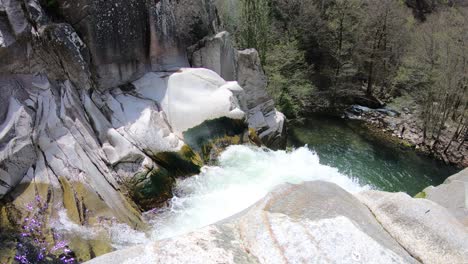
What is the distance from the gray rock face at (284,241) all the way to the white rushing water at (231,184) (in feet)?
15.8

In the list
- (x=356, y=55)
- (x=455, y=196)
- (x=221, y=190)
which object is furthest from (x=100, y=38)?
(x=356, y=55)

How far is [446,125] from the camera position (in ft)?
75.0

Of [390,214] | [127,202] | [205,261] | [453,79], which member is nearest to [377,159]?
[453,79]

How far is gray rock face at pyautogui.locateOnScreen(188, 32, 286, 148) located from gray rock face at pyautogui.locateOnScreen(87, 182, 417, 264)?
36.2 ft

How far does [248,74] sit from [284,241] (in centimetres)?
1364

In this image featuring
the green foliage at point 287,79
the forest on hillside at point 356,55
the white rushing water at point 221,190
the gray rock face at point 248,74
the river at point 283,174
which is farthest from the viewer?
the green foliage at point 287,79

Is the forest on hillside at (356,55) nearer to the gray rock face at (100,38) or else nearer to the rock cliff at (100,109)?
the gray rock face at (100,38)

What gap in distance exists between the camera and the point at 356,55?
90.8 ft

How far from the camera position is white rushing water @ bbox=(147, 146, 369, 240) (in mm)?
9211

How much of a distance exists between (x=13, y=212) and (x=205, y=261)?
5.90 m

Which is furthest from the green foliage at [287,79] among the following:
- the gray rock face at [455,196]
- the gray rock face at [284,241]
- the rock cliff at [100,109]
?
the gray rock face at [284,241]

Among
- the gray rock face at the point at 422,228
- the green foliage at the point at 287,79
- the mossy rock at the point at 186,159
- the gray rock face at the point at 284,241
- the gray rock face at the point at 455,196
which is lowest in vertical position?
the green foliage at the point at 287,79

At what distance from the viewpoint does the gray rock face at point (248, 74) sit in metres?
14.8

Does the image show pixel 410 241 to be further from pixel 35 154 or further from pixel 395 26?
→ pixel 395 26
